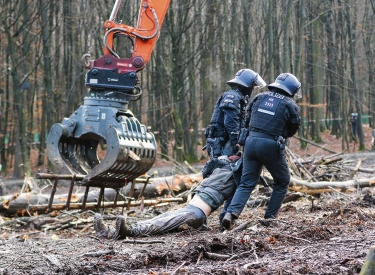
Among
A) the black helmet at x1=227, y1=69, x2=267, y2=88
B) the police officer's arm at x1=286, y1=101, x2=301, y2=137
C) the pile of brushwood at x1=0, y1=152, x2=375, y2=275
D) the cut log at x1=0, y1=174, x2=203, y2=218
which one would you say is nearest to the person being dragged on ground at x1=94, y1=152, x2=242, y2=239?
the pile of brushwood at x1=0, y1=152, x2=375, y2=275

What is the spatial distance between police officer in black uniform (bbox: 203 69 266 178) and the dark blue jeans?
1.94 ft

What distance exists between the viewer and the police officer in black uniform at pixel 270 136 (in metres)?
9.35

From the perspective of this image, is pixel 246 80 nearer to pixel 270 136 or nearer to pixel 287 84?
pixel 287 84

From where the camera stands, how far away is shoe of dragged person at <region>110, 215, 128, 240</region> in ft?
27.2

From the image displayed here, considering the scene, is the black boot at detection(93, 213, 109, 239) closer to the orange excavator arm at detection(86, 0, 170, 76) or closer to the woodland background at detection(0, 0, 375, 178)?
the orange excavator arm at detection(86, 0, 170, 76)

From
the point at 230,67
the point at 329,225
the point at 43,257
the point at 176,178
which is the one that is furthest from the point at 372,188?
the point at 230,67

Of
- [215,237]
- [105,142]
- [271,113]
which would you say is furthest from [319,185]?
[215,237]

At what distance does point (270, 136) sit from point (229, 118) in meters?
0.85

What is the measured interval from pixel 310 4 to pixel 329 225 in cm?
2510

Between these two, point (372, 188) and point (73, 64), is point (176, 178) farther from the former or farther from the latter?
point (73, 64)

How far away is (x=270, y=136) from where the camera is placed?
371 inches

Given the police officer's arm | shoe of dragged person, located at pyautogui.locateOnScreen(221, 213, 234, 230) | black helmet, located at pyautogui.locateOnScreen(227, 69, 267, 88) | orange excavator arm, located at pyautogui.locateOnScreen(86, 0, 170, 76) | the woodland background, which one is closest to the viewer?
shoe of dragged person, located at pyautogui.locateOnScreen(221, 213, 234, 230)

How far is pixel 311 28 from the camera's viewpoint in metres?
34.6

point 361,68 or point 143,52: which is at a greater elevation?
point 143,52
